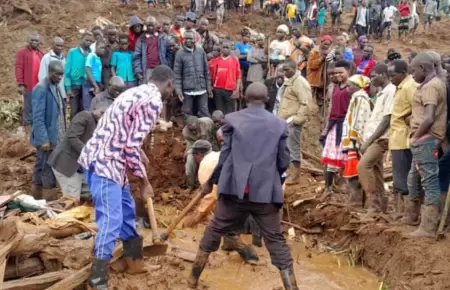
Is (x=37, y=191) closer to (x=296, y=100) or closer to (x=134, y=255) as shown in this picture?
(x=134, y=255)

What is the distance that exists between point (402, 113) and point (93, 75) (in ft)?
18.3

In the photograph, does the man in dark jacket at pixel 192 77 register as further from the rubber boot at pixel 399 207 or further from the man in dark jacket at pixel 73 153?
the rubber boot at pixel 399 207

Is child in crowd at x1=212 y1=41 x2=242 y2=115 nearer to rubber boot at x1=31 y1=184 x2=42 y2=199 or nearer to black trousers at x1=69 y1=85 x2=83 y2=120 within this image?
black trousers at x1=69 y1=85 x2=83 y2=120

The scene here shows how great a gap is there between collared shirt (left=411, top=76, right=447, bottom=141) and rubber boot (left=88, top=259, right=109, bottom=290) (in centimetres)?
348

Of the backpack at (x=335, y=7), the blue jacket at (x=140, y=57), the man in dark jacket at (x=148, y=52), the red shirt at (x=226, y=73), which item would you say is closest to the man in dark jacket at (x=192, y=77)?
the red shirt at (x=226, y=73)

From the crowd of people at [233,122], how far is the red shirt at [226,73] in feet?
0.06

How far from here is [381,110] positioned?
7133 millimetres

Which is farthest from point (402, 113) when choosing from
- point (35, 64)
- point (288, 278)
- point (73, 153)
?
point (35, 64)

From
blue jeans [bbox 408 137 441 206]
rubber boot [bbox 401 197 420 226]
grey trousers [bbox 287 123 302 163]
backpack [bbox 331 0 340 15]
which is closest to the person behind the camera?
blue jeans [bbox 408 137 441 206]

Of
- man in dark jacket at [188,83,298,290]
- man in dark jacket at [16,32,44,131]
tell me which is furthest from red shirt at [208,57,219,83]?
man in dark jacket at [188,83,298,290]

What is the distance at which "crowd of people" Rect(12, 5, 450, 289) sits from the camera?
505cm

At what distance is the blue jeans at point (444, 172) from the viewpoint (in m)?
6.36

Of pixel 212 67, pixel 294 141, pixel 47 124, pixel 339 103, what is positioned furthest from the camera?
pixel 212 67

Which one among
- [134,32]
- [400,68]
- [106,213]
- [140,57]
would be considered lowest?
[106,213]
